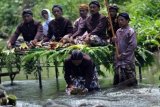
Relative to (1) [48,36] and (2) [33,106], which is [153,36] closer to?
(1) [48,36]

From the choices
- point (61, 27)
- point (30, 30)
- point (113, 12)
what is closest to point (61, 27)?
point (61, 27)

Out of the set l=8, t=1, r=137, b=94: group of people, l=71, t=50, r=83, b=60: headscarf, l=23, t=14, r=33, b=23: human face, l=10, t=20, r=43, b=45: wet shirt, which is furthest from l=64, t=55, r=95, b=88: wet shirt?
l=23, t=14, r=33, b=23: human face

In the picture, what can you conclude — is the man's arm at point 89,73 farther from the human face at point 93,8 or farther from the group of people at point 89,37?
the human face at point 93,8

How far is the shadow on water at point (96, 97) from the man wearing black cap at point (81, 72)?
280 mm

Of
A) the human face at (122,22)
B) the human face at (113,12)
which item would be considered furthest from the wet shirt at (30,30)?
the human face at (122,22)

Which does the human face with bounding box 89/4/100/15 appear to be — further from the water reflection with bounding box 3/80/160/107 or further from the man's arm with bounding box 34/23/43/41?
the water reflection with bounding box 3/80/160/107

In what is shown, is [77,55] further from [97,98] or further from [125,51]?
[125,51]

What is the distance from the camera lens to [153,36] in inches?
447

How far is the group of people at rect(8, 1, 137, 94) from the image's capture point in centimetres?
952

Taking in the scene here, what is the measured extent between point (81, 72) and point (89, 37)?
96cm

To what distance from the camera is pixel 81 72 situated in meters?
9.57

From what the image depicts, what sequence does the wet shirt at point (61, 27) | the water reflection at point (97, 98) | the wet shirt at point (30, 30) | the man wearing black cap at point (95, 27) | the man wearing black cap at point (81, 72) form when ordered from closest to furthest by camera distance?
the water reflection at point (97, 98) < the man wearing black cap at point (81, 72) < the man wearing black cap at point (95, 27) < the wet shirt at point (61, 27) < the wet shirt at point (30, 30)

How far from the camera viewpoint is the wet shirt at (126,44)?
31.6ft

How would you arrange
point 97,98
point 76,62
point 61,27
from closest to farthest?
point 97,98 < point 76,62 < point 61,27
